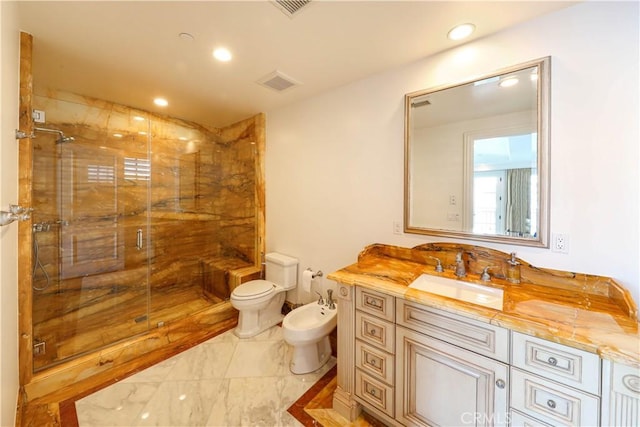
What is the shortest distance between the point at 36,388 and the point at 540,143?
11.5 ft

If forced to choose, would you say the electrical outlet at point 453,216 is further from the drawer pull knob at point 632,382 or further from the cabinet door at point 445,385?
the drawer pull knob at point 632,382

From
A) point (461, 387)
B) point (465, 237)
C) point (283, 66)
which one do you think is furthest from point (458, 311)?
point (283, 66)

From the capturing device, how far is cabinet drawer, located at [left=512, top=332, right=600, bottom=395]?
881mm

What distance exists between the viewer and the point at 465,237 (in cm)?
162

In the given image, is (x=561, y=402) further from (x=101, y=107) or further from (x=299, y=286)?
(x=101, y=107)

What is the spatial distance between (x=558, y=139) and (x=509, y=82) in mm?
430

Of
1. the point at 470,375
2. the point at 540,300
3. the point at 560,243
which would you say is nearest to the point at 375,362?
the point at 470,375

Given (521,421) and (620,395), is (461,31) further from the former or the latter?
(521,421)

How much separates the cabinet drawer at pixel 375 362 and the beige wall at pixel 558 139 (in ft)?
2.64

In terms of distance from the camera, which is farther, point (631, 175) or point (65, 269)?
point (65, 269)

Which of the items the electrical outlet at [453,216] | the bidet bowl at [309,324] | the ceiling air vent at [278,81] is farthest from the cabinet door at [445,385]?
the ceiling air vent at [278,81]

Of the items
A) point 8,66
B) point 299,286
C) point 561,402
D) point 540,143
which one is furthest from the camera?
point 299,286

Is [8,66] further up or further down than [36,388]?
further up

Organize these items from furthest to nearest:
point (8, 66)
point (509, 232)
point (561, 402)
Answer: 1. point (509, 232)
2. point (8, 66)
3. point (561, 402)
